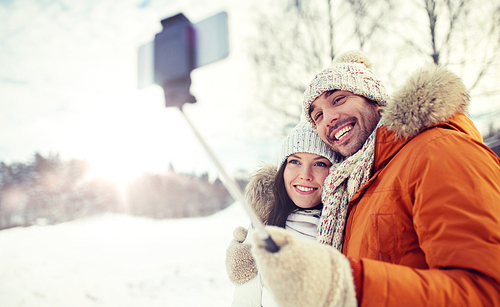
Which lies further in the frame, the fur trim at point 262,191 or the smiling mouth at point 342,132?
the fur trim at point 262,191

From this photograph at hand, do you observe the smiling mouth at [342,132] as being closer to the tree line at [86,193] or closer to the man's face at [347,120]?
the man's face at [347,120]

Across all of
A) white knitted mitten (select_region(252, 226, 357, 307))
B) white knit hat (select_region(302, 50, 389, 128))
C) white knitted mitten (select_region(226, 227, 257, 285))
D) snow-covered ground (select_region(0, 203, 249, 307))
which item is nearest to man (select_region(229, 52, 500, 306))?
white knitted mitten (select_region(252, 226, 357, 307))

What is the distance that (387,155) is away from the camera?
121 cm

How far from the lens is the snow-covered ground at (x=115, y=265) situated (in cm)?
380

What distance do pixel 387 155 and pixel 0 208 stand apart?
1002cm

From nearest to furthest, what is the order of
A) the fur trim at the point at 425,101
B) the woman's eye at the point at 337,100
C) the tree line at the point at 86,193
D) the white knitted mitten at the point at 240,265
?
1. the fur trim at the point at 425,101
2. the woman's eye at the point at 337,100
3. the white knitted mitten at the point at 240,265
4. the tree line at the point at 86,193

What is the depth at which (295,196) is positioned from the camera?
1.98 metres

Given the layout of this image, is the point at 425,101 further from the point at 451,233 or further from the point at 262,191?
the point at 262,191

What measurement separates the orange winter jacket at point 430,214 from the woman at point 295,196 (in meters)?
0.63

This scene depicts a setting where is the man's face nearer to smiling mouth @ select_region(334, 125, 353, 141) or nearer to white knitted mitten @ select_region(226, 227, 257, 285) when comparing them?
smiling mouth @ select_region(334, 125, 353, 141)

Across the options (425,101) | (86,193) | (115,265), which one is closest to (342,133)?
(425,101)

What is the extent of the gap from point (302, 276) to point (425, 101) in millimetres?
991

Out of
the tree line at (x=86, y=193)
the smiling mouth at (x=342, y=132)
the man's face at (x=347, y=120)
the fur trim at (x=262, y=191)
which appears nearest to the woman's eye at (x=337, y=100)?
the man's face at (x=347, y=120)

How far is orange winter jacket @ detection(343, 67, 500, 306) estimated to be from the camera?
2.28ft
